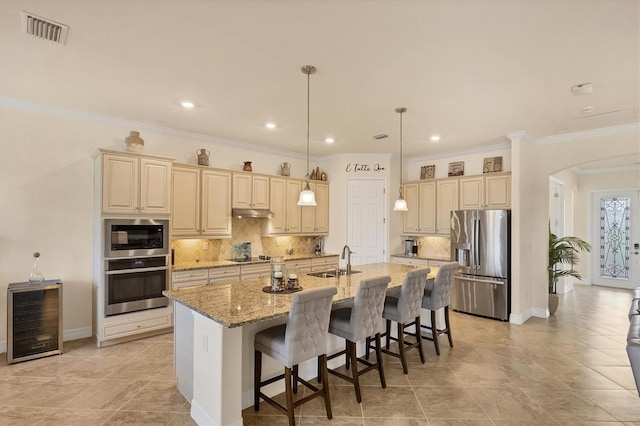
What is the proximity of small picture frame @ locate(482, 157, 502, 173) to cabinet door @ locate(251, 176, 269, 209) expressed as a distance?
3.79 metres

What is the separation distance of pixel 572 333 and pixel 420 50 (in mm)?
4433

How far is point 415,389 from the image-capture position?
3.03 m

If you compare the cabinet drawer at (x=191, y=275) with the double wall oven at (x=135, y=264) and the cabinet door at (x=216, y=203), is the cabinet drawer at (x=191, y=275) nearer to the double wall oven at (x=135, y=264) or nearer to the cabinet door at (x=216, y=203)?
the double wall oven at (x=135, y=264)

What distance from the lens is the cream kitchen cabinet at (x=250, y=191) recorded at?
17.5 feet

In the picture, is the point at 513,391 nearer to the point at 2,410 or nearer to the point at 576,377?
the point at 576,377

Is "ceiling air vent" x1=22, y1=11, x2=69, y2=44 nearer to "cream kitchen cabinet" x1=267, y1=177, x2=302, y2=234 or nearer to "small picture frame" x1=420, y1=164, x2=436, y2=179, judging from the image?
"cream kitchen cabinet" x1=267, y1=177, x2=302, y2=234

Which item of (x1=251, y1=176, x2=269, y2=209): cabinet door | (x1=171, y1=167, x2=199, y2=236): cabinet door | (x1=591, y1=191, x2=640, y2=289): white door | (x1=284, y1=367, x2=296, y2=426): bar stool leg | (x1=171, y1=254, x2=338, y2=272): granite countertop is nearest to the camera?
(x1=284, y1=367, x2=296, y2=426): bar stool leg

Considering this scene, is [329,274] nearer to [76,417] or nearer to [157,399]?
[157,399]

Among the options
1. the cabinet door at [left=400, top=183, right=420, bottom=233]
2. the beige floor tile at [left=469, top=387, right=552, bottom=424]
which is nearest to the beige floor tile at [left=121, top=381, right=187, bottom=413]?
the beige floor tile at [left=469, top=387, right=552, bottom=424]

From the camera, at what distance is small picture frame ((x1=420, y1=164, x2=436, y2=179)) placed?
21.5 ft

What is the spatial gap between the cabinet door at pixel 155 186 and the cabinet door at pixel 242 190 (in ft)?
3.65

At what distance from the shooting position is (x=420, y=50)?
8.52 feet

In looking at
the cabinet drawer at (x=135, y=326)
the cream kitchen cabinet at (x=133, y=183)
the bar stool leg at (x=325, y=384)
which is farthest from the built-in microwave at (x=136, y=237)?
the bar stool leg at (x=325, y=384)

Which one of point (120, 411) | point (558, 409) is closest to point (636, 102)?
point (558, 409)
